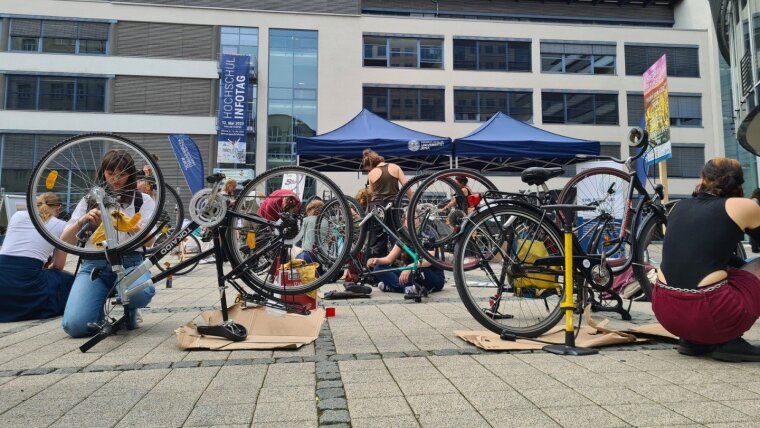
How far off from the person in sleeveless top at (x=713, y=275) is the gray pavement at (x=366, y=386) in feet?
0.52

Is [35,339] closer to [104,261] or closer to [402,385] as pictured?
[104,261]

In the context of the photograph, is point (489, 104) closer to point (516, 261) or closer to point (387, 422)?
point (516, 261)

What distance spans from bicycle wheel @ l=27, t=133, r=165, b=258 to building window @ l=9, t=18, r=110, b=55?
107 feet

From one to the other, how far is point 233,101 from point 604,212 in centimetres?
2777

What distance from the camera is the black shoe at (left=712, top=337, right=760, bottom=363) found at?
119 inches

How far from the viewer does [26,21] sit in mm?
31031

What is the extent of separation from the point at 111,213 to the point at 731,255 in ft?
14.1

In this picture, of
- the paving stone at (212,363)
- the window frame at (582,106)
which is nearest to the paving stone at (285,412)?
the paving stone at (212,363)

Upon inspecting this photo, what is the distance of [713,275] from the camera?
3.05 metres

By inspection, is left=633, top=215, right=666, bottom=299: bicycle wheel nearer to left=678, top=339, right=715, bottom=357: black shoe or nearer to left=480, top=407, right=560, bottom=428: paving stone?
left=678, top=339, right=715, bottom=357: black shoe

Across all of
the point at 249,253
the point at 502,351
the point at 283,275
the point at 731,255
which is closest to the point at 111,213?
the point at 249,253

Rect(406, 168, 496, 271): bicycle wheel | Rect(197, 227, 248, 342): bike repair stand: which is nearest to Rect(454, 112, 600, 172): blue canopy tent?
Rect(406, 168, 496, 271): bicycle wheel

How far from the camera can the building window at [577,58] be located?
34719 millimetres

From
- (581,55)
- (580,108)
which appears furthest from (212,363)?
(581,55)
